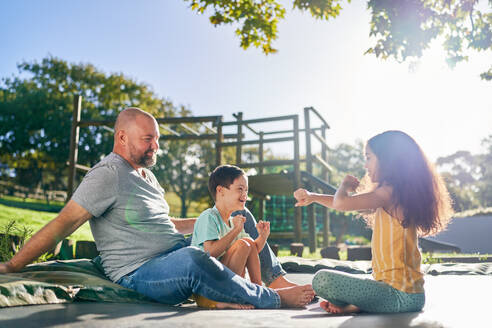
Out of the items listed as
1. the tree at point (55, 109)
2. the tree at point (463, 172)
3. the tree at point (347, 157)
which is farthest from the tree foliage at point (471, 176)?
the tree at point (55, 109)

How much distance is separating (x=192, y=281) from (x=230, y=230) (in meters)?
0.46

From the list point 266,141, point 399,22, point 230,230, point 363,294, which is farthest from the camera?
point 266,141

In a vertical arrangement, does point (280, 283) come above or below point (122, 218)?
below

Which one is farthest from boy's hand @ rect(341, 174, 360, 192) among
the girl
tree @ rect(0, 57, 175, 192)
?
tree @ rect(0, 57, 175, 192)

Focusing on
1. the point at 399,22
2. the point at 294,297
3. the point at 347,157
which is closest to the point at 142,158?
the point at 294,297

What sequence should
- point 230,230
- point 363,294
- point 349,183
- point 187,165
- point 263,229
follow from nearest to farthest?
point 363,294 < point 349,183 < point 230,230 < point 263,229 < point 187,165

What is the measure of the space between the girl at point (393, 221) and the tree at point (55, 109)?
23085 millimetres

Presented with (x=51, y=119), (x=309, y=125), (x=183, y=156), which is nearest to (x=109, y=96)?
(x=51, y=119)

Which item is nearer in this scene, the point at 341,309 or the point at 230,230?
the point at 341,309

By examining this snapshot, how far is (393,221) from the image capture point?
88.7 inches

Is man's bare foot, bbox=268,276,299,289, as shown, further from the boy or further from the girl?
the girl

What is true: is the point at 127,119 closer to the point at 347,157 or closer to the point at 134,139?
the point at 134,139

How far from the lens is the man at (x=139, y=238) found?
219cm

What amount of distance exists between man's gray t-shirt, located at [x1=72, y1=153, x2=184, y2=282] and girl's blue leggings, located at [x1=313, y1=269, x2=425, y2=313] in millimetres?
935
